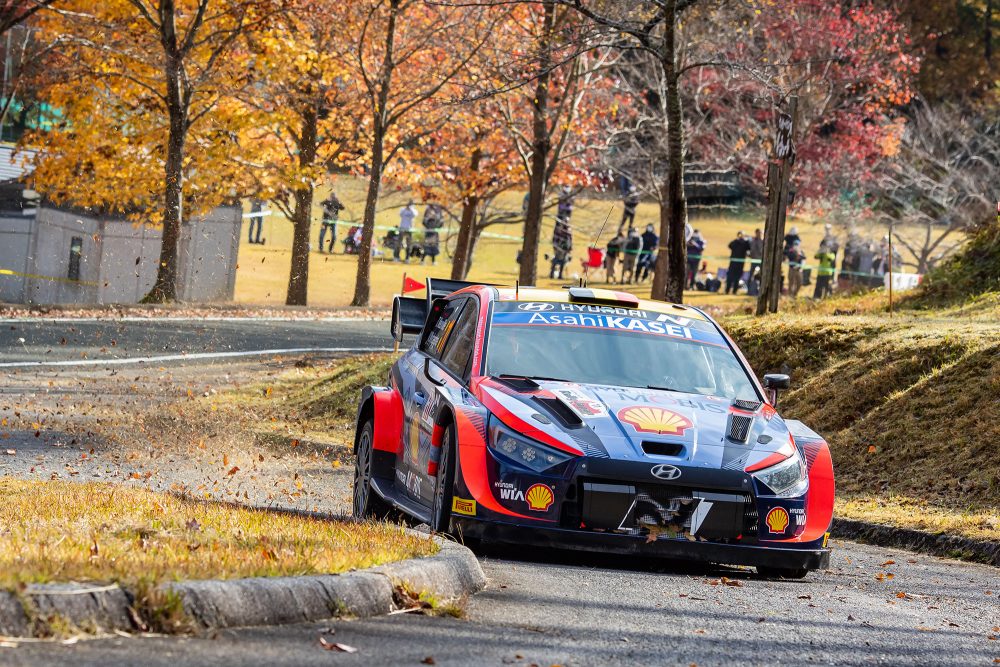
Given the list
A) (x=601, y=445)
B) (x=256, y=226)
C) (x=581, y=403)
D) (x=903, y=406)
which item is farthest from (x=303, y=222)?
(x=601, y=445)

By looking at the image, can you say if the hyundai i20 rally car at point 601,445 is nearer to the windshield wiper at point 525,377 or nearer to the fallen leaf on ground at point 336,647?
the windshield wiper at point 525,377

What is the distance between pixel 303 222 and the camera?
120 ft

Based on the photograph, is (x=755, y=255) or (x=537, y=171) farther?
(x=755, y=255)

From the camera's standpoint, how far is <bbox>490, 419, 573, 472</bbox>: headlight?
763 cm

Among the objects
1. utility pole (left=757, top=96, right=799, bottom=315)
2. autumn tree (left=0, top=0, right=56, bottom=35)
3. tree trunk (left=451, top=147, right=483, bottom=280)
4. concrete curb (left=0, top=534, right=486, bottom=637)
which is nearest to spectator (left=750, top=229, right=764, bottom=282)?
tree trunk (left=451, top=147, right=483, bottom=280)

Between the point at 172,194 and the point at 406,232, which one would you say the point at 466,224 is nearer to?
the point at 172,194

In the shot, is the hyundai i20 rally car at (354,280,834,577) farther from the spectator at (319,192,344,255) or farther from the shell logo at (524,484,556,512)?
the spectator at (319,192,344,255)

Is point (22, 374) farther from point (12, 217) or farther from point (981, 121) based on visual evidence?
point (981, 121)

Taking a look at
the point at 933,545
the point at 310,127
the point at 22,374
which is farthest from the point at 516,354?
the point at 310,127

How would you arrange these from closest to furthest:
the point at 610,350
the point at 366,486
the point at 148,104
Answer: the point at 610,350 → the point at 366,486 → the point at 148,104

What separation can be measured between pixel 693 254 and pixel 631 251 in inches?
83.4

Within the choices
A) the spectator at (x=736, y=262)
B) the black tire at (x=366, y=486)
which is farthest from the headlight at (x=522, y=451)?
the spectator at (x=736, y=262)

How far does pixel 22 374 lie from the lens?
754 inches

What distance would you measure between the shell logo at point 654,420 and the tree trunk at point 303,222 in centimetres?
2852
